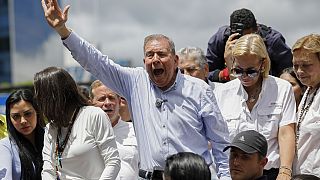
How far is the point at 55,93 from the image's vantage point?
4168 mm

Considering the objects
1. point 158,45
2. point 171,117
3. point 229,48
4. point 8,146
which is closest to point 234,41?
point 229,48

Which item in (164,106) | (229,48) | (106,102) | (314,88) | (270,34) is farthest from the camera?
(270,34)

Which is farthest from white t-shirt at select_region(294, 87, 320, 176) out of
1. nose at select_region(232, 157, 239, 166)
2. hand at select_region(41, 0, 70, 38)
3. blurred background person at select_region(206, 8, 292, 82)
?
hand at select_region(41, 0, 70, 38)

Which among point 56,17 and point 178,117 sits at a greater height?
point 56,17

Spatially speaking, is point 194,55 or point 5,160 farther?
point 194,55

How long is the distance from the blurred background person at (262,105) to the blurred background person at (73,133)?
965 millimetres

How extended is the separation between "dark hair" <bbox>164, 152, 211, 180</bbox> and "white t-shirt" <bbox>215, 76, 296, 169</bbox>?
1.21m

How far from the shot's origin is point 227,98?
4.68 m

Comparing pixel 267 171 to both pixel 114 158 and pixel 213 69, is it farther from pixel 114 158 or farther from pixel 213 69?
pixel 213 69

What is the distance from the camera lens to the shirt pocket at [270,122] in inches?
175

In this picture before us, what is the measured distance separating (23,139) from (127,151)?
0.83 metres

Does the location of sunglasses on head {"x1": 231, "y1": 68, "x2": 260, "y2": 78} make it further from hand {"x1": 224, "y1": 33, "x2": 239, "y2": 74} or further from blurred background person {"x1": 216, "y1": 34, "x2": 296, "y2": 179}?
hand {"x1": 224, "y1": 33, "x2": 239, "y2": 74}

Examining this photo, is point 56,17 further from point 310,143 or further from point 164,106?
point 310,143

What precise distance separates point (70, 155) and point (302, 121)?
1651 millimetres
